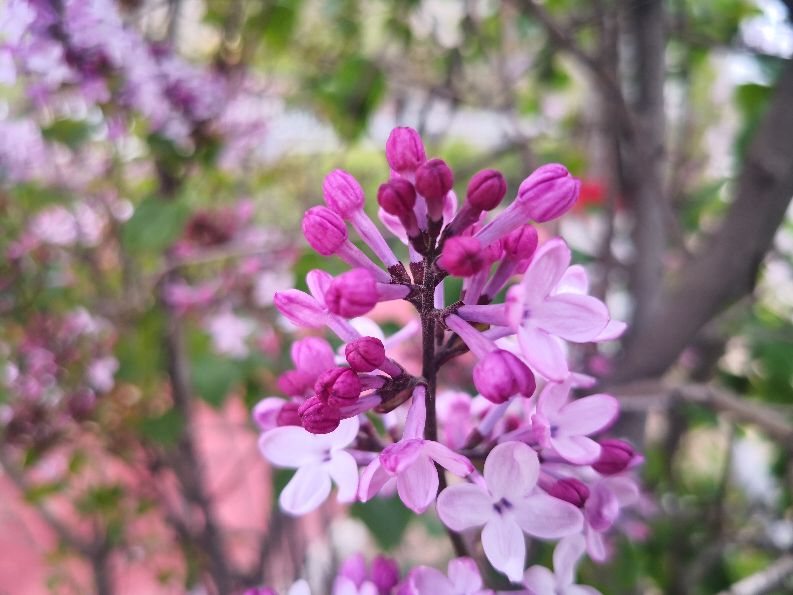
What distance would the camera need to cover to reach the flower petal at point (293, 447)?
0.41 m

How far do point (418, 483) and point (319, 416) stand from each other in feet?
0.22

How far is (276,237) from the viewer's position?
55.3 inches

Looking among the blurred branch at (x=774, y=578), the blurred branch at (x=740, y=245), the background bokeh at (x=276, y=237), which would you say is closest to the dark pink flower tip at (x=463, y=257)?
the background bokeh at (x=276, y=237)

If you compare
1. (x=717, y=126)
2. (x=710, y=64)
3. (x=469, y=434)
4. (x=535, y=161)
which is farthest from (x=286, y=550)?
(x=717, y=126)

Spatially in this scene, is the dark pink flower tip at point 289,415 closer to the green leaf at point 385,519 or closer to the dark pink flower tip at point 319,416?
the dark pink flower tip at point 319,416

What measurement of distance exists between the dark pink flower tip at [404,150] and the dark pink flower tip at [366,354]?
11cm

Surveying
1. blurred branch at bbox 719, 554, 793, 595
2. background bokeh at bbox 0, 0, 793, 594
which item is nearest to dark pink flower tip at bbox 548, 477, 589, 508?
background bokeh at bbox 0, 0, 793, 594

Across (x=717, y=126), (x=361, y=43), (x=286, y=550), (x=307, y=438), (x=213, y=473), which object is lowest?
(x=213, y=473)

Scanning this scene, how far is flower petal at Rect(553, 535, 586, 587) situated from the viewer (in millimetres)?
398

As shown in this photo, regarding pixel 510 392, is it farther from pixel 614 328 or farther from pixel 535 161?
pixel 535 161

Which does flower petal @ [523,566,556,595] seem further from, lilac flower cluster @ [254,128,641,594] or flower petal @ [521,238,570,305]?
flower petal @ [521,238,570,305]

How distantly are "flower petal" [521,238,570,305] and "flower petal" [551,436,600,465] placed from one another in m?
0.08

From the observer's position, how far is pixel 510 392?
13.5 inches

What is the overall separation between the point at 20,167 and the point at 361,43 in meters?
0.79
